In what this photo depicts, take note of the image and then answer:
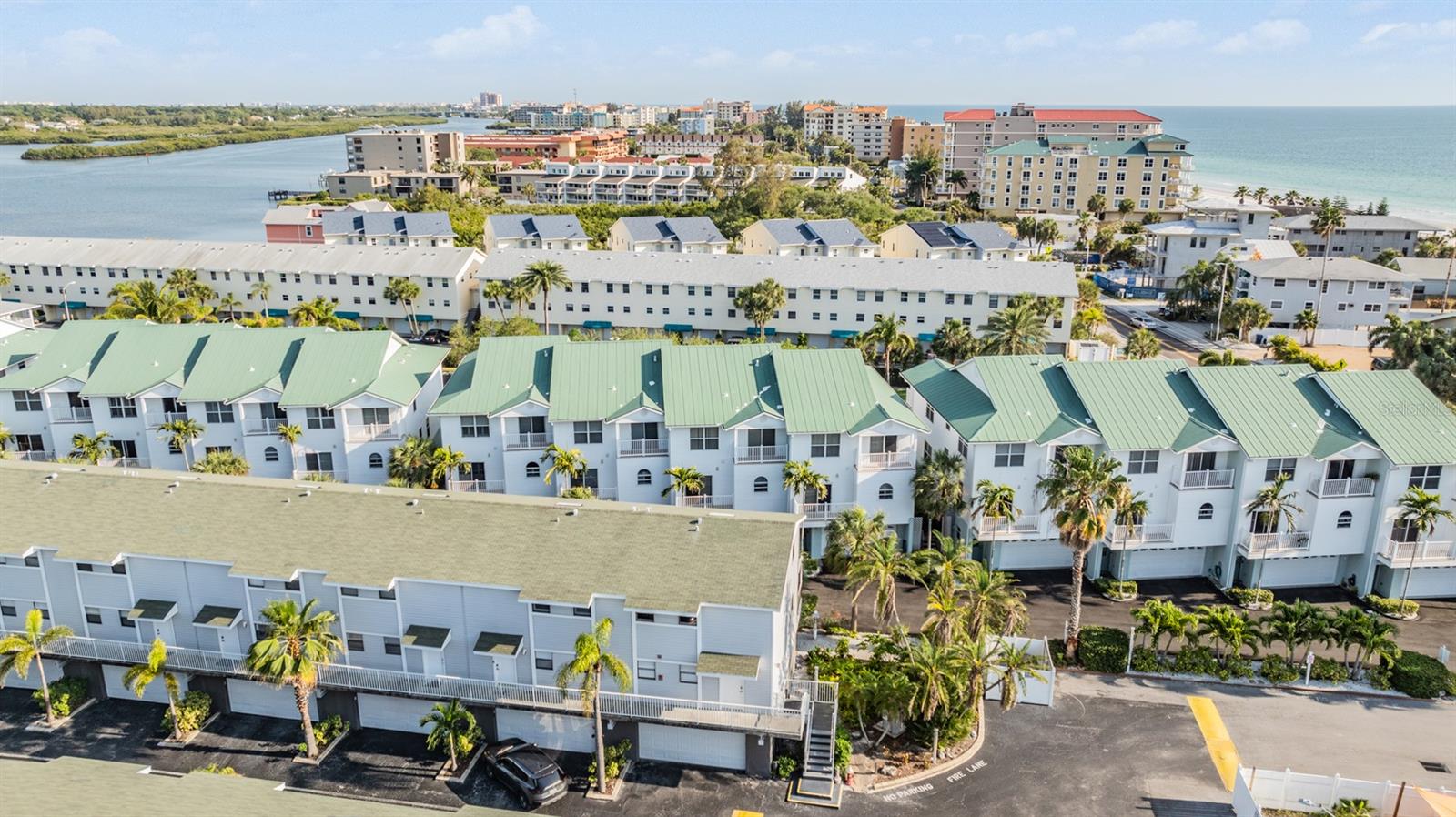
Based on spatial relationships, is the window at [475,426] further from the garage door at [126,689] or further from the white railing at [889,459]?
the white railing at [889,459]

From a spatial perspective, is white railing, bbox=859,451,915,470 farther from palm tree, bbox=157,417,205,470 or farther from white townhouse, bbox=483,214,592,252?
white townhouse, bbox=483,214,592,252

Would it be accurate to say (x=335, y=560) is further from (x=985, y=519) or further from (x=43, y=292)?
(x=43, y=292)

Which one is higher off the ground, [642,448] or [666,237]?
[666,237]

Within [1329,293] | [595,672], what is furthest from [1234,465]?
[1329,293]

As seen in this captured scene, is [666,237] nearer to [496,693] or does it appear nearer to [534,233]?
[534,233]

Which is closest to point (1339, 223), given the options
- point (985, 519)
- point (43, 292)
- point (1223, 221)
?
point (1223, 221)

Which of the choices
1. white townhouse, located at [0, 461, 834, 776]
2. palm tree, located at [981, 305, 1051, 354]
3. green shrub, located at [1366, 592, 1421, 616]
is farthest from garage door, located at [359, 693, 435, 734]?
palm tree, located at [981, 305, 1051, 354]
